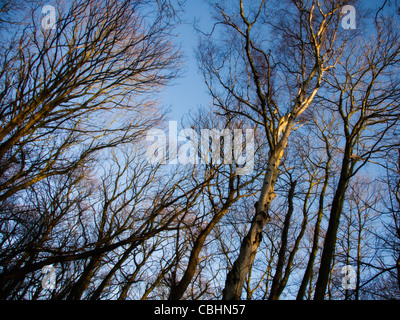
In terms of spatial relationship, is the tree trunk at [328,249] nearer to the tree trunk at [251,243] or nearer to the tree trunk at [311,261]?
the tree trunk at [251,243]

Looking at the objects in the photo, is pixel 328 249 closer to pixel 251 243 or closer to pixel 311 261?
pixel 251 243

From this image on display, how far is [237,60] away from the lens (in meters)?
5.11

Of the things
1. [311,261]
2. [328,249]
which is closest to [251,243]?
[328,249]

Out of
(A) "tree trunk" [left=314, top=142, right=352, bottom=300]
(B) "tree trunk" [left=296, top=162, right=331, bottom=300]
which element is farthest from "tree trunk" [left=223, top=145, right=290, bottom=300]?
(B) "tree trunk" [left=296, top=162, right=331, bottom=300]

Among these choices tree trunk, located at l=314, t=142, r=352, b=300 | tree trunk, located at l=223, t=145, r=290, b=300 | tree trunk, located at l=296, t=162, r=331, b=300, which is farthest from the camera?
tree trunk, located at l=296, t=162, r=331, b=300

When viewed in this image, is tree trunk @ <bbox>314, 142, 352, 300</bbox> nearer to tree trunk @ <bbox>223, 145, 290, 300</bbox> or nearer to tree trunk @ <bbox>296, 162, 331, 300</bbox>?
tree trunk @ <bbox>223, 145, 290, 300</bbox>

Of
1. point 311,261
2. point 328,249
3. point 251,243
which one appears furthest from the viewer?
point 311,261

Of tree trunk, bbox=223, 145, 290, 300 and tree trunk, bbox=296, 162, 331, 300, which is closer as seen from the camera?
tree trunk, bbox=223, 145, 290, 300

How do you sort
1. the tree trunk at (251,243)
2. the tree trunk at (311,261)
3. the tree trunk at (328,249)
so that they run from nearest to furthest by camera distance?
the tree trunk at (251,243) < the tree trunk at (328,249) < the tree trunk at (311,261)

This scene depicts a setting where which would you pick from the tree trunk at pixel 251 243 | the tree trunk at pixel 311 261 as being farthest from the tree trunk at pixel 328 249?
the tree trunk at pixel 311 261
